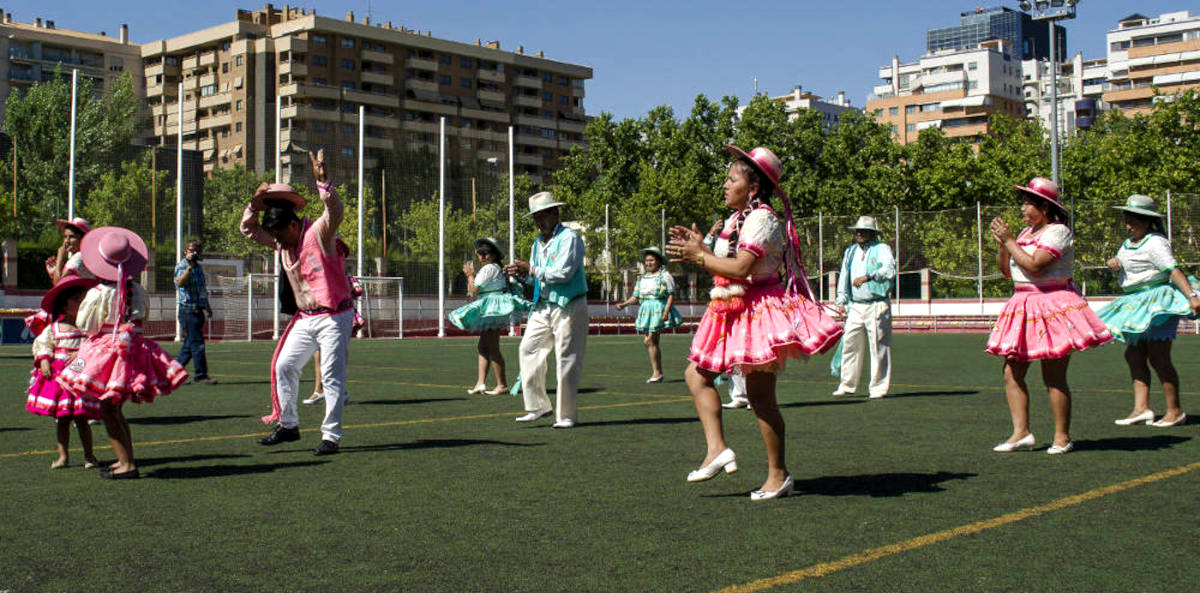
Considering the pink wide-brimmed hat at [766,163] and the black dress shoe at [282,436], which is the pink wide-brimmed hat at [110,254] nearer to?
the black dress shoe at [282,436]

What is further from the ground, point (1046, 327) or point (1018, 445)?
point (1046, 327)

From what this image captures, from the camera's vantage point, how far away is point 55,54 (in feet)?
372

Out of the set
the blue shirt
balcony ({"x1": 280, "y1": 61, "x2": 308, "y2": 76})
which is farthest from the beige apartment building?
the blue shirt

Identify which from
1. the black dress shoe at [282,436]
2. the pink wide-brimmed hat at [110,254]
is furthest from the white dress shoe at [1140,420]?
the pink wide-brimmed hat at [110,254]

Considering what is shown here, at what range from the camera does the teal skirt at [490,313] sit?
1491cm

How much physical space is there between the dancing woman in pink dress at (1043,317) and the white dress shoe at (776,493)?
7.97ft

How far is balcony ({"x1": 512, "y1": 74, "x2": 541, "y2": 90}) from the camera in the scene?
127062 millimetres

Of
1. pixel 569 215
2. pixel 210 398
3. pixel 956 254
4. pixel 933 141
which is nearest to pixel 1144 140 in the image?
pixel 933 141

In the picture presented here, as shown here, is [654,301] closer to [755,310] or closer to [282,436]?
[282,436]

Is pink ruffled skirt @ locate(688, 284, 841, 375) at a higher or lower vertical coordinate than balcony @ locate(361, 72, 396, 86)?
lower

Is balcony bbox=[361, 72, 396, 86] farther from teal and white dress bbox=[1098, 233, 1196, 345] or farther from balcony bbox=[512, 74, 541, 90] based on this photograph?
teal and white dress bbox=[1098, 233, 1196, 345]

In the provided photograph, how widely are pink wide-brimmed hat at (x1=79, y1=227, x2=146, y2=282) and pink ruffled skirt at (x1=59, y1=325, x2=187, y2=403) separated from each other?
38 cm

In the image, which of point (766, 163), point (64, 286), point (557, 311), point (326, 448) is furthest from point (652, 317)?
point (766, 163)

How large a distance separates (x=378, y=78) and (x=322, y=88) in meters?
6.42
